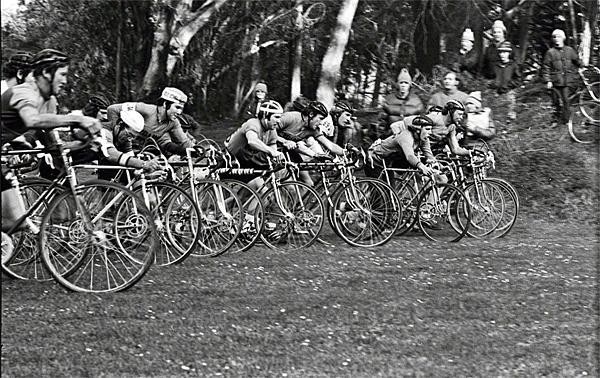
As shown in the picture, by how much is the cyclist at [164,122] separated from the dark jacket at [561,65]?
8.43m

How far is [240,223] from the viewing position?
32.0 ft

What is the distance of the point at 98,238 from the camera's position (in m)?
7.58

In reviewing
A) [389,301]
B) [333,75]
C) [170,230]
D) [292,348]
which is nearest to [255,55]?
[333,75]

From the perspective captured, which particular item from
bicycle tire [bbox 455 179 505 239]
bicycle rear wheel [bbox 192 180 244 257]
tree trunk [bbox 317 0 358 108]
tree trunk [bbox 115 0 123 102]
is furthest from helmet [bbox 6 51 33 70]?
tree trunk [bbox 115 0 123 102]

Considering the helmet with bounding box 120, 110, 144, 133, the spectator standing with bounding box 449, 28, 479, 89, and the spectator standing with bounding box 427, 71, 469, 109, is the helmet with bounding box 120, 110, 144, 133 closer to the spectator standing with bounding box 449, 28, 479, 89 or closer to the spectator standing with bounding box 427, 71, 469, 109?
the spectator standing with bounding box 427, 71, 469, 109

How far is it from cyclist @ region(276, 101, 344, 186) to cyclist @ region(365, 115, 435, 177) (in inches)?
25.7

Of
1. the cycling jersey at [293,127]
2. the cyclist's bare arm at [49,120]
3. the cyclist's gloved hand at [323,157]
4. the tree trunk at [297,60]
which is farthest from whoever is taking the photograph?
the tree trunk at [297,60]

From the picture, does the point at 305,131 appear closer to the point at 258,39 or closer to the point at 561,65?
the point at 561,65

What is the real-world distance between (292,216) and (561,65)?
7.81 meters

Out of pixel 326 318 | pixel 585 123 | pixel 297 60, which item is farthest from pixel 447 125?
pixel 297 60

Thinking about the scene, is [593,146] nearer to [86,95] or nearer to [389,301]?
[389,301]

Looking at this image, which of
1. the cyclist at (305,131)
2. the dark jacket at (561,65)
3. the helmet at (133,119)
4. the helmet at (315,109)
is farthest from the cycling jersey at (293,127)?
the dark jacket at (561,65)

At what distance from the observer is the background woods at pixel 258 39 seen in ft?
65.1

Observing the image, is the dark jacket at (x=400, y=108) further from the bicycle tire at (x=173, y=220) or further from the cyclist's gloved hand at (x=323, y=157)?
the bicycle tire at (x=173, y=220)
